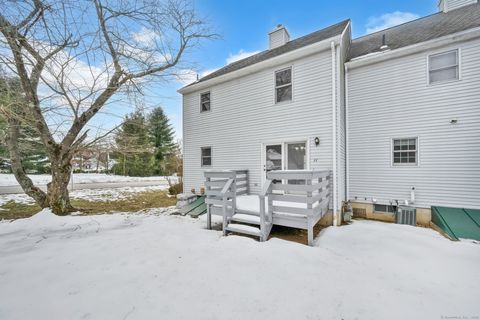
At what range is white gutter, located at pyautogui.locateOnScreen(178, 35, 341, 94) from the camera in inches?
228

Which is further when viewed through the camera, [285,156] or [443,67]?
[285,156]

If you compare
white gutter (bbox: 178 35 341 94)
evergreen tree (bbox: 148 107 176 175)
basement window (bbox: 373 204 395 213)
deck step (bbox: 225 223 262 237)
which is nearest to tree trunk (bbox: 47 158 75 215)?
white gutter (bbox: 178 35 341 94)

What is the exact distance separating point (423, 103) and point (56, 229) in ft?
32.7

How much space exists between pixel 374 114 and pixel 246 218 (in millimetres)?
5291

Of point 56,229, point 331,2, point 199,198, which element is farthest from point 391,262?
point 331,2

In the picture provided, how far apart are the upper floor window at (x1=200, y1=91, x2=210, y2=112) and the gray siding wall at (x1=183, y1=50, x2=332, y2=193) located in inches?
7.4

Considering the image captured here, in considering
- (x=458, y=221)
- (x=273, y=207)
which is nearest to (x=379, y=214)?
(x=458, y=221)

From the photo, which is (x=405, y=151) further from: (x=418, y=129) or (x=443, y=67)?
(x=443, y=67)

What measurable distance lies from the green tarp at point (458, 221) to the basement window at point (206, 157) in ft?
23.4

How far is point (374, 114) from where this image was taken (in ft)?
21.4

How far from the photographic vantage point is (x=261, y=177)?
6969 millimetres

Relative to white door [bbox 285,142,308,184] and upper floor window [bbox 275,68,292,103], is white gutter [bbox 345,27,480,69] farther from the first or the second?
white door [bbox 285,142,308,184]

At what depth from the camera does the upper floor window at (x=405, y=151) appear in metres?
6.00

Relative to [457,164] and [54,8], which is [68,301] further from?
[457,164]
